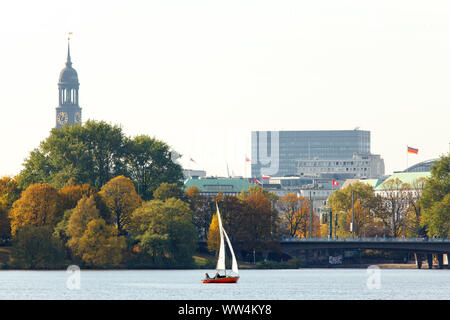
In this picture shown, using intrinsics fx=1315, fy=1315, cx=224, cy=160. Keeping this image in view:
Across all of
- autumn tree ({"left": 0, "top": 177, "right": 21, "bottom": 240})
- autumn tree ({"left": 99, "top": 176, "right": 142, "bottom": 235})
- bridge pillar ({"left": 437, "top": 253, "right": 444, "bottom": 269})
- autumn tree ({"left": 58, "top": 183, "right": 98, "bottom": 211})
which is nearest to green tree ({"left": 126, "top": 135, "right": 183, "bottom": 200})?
autumn tree ({"left": 99, "top": 176, "right": 142, "bottom": 235})

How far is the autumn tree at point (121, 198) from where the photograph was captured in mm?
171375

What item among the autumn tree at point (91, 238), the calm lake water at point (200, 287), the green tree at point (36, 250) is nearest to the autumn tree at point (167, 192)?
the autumn tree at point (91, 238)

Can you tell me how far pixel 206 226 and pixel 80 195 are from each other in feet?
88.2

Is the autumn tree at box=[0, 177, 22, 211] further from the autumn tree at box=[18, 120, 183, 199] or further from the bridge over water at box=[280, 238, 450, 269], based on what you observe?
the bridge over water at box=[280, 238, 450, 269]

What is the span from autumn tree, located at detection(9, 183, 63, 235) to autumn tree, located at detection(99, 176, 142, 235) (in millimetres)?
9532

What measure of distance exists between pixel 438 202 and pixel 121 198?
47.2 meters

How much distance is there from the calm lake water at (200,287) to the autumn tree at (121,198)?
57.4 feet

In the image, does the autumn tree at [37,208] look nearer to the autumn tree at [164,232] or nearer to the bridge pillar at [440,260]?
the autumn tree at [164,232]

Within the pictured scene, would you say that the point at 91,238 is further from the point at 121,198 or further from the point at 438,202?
the point at 438,202

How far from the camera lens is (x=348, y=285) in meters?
133

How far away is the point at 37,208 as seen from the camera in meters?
162

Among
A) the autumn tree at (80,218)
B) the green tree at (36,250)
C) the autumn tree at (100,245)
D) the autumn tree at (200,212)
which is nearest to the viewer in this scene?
the green tree at (36,250)

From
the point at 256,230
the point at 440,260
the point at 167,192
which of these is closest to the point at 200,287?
the point at 167,192
